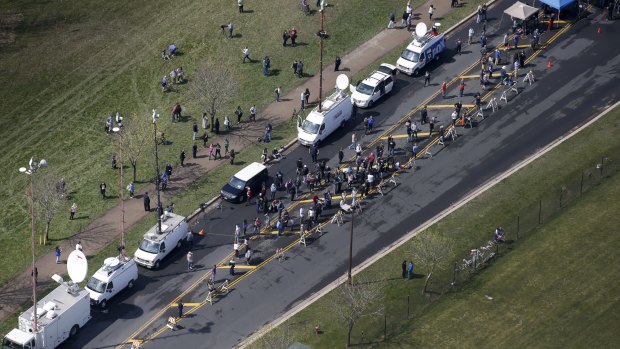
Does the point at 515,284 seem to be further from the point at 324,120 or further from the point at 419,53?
the point at 419,53

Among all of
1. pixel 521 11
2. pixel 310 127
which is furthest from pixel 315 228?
pixel 521 11

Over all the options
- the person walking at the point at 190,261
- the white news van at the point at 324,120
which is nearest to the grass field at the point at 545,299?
the person walking at the point at 190,261

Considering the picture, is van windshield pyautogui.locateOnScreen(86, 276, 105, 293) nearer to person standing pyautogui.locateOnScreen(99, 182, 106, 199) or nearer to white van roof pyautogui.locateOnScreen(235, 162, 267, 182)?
person standing pyautogui.locateOnScreen(99, 182, 106, 199)

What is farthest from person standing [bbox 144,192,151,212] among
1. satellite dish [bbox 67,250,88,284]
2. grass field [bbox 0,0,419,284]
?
satellite dish [bbox 67,250,88,284]

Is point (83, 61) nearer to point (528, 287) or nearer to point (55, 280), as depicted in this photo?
point (55, 280)

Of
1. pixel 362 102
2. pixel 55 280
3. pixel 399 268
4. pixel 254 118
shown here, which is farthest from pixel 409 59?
pixel 55 280
